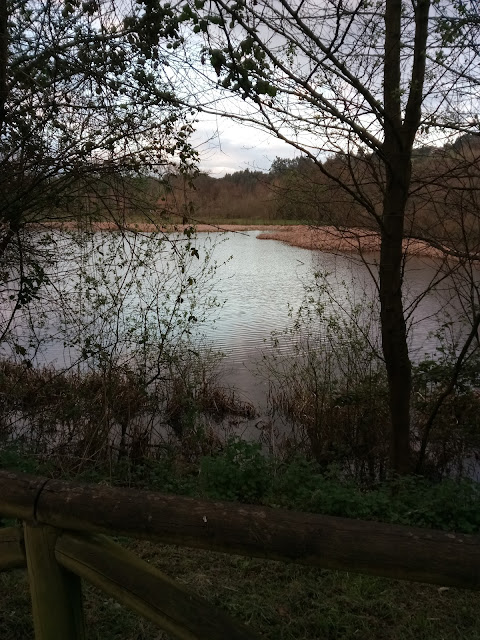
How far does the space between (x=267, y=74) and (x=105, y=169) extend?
6.25ft

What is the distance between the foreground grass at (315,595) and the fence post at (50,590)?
27.1 inches

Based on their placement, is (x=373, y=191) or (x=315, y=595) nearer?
(x=315, y=595)

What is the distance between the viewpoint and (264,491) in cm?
535

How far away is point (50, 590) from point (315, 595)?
1.91 metres

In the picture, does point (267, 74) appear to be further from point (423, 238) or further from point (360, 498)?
point (360, 498)

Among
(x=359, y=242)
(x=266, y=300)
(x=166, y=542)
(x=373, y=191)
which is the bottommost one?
(x=266, y=300)

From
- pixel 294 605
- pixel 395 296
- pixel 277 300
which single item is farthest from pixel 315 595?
pixel 277 300

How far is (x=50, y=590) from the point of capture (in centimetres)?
202

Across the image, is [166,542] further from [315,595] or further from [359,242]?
[359,242]

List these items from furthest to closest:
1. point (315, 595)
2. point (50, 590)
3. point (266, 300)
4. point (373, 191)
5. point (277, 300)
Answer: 1. point (266, 300)
2. point (277, 300)
3. point (373, 191)
4. point (315, 595)
5. point (50, 590)

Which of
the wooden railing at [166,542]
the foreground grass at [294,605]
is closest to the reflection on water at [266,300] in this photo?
the foreground grass at [294,605]

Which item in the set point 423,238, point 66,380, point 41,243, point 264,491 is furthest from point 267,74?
point 66,380

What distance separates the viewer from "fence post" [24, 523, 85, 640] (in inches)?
77.3

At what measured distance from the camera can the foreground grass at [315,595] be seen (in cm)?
296
